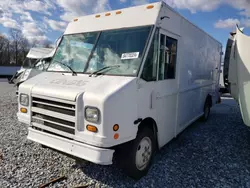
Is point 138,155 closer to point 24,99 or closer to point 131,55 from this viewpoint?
point 131,55

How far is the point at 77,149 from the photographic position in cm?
287

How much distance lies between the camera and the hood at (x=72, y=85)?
2.85 metres

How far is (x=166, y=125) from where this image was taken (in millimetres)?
4156

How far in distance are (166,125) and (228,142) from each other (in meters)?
2.24

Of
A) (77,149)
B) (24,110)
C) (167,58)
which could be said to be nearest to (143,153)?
(77,149)

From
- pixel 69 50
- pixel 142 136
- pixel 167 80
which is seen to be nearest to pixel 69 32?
pixel 69 50

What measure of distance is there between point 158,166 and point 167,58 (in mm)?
2093

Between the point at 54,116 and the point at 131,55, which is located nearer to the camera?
the point at 54,116

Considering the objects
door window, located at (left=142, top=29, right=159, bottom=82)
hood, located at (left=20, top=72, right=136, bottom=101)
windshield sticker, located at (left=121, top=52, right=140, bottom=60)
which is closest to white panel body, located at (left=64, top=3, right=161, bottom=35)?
door window, located at (left=142, top=29, right=159, bottom=82)

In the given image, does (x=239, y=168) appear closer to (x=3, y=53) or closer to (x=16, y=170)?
(x=16, y=170)

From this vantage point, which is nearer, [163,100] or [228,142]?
[163,100]

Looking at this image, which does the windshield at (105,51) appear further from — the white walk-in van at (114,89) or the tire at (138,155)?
the tire at (138,155)

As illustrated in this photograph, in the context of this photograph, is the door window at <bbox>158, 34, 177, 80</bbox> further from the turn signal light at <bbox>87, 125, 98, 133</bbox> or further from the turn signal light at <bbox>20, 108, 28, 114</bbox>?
the turn signal light at <bbox>20, 108, 28, 114</bbox>

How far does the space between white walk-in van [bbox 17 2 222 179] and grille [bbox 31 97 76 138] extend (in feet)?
0.05
